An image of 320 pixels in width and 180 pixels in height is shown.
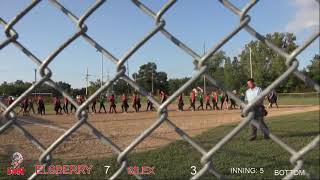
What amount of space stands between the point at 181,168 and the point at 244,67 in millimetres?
58710

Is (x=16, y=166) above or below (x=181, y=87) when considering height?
below

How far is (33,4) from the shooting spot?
1.71 meters

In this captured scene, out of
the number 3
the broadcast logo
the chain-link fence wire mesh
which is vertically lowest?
the number 3

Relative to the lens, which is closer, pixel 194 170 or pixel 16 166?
pixel 194 170

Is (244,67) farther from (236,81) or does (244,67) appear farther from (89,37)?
(89,37)

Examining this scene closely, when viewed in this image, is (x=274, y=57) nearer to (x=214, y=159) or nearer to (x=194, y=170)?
(x=214, y=159)

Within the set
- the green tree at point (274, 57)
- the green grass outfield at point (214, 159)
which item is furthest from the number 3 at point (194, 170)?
the green tree at point (274, 57)

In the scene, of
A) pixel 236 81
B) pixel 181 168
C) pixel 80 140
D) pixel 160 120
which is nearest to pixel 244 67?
pixel 236 81

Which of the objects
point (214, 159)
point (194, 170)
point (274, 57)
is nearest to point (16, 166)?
point (194, 170)

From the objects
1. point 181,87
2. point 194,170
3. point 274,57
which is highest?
point 274,57

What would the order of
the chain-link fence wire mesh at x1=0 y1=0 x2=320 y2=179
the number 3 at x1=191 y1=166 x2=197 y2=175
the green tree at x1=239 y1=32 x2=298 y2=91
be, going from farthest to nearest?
the number 3 at x1=191 y1=166 x2=197 y2=175
the green tree at x1=239 y1=32 x2=298 y2=91
the chain-link fence wire mesh at x1=0 y1=0 x2=320 y2=179

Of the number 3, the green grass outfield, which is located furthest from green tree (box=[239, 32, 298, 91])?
the number 3

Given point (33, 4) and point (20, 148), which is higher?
point (33, 4)

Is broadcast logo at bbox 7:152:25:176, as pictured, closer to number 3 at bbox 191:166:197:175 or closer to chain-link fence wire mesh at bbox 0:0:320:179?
number 3 at bbox 191:166:197:175
